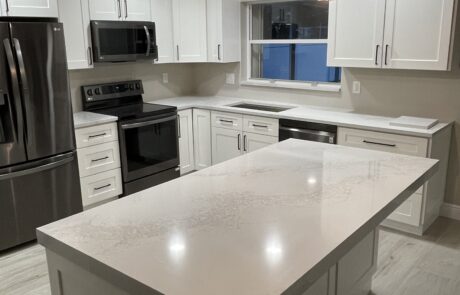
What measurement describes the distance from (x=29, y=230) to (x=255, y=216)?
2.37m

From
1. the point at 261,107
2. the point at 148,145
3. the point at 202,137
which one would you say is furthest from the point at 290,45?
the point at 148,145

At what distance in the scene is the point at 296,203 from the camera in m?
1.67

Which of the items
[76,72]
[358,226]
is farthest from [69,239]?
[76,72]

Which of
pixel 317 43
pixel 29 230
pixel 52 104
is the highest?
pixel 317 43

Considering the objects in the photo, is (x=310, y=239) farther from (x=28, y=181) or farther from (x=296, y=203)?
(x=28, y=181)

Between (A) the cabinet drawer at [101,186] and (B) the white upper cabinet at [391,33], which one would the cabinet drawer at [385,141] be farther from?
(A) the cabinet drawer at [101,186]

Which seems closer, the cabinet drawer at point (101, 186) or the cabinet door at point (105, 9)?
the cabinet drawer at point (101, 186)

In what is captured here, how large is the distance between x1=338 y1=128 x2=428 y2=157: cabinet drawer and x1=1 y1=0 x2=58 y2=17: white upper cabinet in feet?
8.23

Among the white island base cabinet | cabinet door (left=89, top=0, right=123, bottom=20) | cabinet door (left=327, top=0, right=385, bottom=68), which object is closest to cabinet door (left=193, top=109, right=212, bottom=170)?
cabinet door (left=89, top=0, right=123, bottom=20)

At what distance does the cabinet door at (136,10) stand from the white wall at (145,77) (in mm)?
548

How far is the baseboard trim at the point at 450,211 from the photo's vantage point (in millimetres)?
3627

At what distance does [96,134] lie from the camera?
12.0ft

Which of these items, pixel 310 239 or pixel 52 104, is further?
pixel 52 104

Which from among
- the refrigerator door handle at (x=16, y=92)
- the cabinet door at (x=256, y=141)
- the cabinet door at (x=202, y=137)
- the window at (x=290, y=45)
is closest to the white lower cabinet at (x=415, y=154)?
the cabinet door at (x=256, y=141)
